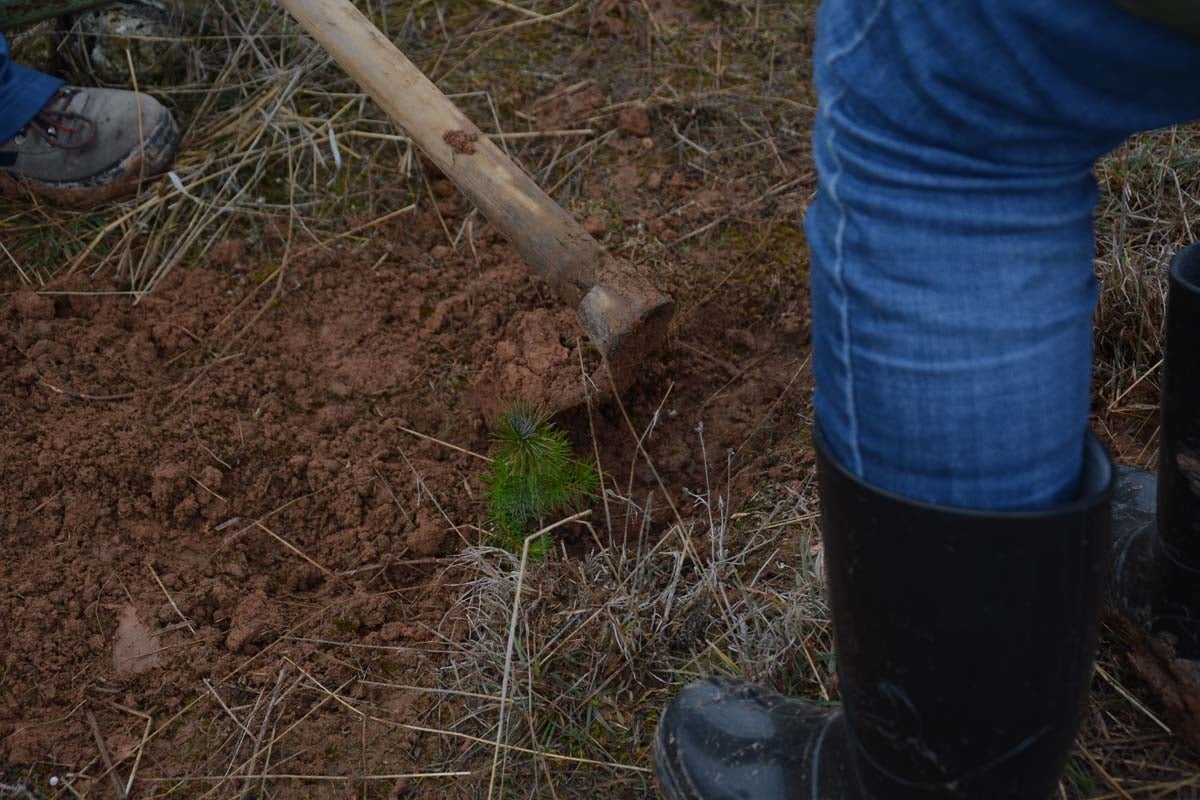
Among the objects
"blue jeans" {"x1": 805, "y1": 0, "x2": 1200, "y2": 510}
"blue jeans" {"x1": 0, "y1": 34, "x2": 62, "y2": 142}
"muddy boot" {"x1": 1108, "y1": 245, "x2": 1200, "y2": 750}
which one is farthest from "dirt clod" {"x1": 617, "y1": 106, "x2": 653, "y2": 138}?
"blue jeans" {"x1": 805, "y1": 0, "x2": 1200, "y2": 510}

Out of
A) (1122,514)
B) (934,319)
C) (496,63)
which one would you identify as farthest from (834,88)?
(496,63)

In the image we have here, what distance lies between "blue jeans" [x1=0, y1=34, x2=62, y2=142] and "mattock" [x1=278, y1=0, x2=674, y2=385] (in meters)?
0.84

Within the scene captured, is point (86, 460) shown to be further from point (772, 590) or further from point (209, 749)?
point (772, 590)

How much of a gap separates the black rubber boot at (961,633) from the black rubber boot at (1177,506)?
0.38 metres

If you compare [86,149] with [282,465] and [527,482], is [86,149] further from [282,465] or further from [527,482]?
[527,482]

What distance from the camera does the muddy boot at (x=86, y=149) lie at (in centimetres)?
272

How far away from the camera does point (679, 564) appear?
1727mm

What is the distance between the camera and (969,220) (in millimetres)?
819

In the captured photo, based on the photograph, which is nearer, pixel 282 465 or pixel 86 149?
pixel 282 465

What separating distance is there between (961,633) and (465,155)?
1.50 m

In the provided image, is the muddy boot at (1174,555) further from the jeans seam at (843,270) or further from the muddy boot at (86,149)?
the muddy boot at (86,149)

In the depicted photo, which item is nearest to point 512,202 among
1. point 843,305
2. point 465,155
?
point 465,155

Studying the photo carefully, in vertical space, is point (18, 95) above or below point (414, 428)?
above

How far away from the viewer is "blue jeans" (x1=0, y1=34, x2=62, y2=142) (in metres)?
2.67
